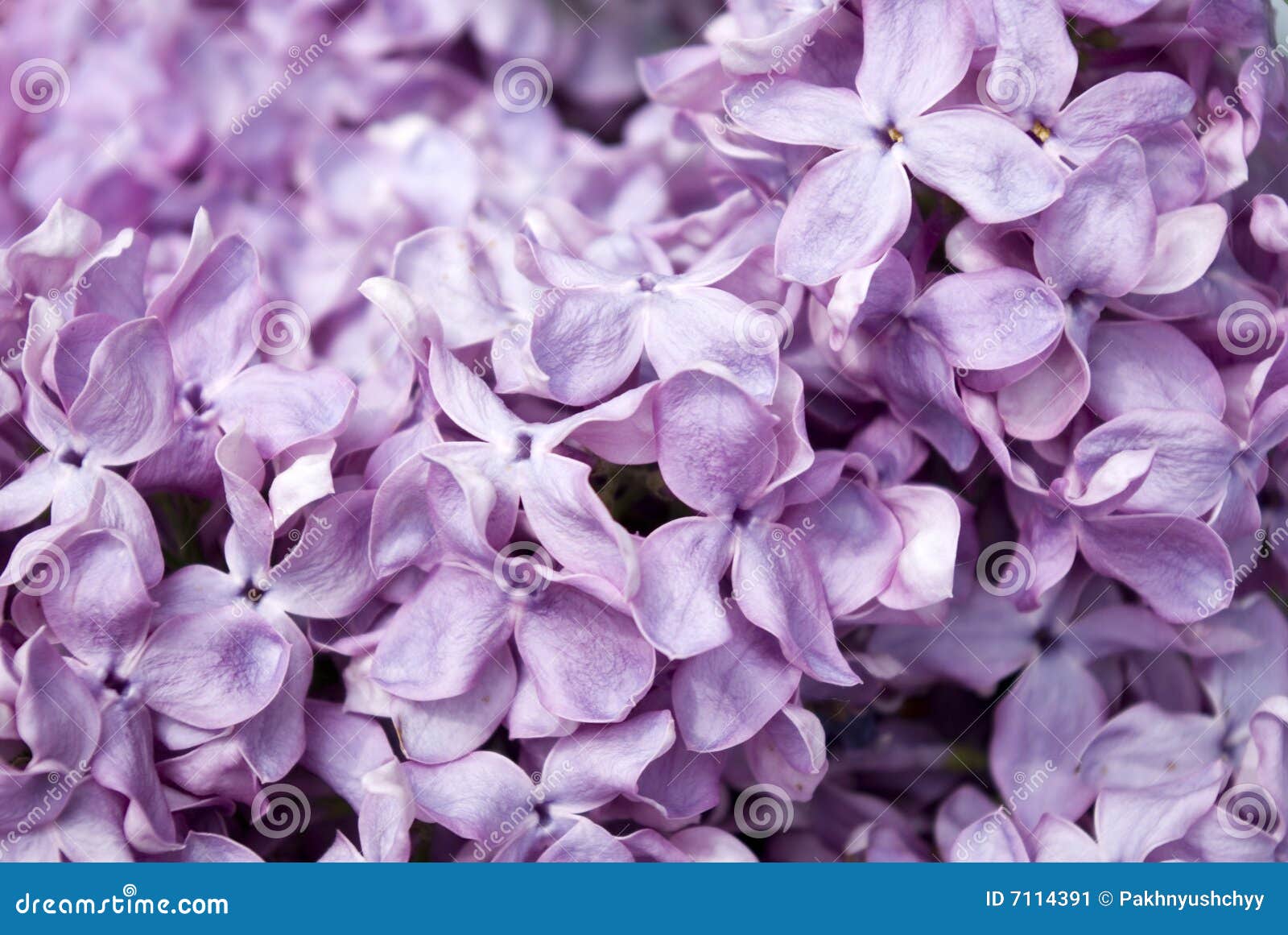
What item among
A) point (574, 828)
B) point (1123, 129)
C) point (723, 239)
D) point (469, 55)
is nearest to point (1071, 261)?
point (1123, 129)

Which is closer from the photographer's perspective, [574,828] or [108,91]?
[574,828]

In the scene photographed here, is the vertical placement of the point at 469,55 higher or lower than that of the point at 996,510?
higher

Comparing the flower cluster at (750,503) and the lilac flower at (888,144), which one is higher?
the lilac flower at (888,144)

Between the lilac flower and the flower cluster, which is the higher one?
the lilac flower

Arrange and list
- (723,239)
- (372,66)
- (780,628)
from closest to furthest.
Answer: (780,628)
(723,239)
(372,66)

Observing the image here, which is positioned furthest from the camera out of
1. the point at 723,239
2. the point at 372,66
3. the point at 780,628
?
the point at 372,66

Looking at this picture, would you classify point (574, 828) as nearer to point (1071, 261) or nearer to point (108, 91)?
point (1071, 261)

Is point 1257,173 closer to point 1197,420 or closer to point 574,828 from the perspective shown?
point 1197,420
